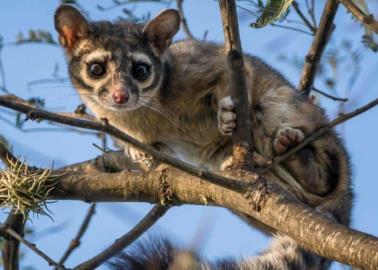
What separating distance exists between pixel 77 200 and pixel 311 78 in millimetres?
2477

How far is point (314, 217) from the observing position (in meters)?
3.18

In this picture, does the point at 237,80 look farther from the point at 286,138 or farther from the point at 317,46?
the point at 317,46

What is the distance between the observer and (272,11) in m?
3.84

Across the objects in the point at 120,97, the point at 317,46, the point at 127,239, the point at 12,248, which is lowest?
the point at 12,248

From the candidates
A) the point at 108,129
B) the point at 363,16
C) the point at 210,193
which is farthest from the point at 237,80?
the point at 108,129

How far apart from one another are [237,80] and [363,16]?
0.92 m

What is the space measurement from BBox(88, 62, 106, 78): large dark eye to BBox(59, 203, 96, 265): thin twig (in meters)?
Result: 0.98

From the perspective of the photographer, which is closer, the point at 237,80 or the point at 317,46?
the point at 237,80

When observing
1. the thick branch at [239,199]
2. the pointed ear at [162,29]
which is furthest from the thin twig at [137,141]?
the pointed ear at [162,29]

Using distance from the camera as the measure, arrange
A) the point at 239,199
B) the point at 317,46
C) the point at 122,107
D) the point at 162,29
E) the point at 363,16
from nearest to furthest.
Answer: the point at 363,16 → the point at 239,199 → the point at 122,107 → the point at 317,46 → the point at 162,29

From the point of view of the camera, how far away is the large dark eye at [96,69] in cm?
581

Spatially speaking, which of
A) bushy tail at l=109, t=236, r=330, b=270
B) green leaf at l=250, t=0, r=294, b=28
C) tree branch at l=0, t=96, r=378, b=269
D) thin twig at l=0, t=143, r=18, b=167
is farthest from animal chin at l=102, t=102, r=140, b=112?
green leaf at l=250, t=0, r=294, b=28

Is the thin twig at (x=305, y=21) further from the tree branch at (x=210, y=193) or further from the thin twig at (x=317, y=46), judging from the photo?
the tree branch at (x=210, y=193)

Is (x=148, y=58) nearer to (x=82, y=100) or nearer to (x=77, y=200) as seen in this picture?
(x=82, y=100)
